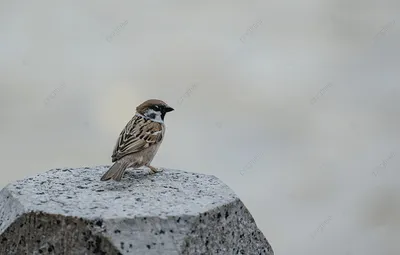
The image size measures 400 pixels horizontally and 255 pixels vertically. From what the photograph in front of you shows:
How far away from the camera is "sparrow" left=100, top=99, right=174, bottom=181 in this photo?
558 cm

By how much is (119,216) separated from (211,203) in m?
0.71

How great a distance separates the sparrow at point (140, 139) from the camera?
5.58 metres

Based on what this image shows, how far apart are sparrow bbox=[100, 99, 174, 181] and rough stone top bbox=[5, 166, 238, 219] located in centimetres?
11

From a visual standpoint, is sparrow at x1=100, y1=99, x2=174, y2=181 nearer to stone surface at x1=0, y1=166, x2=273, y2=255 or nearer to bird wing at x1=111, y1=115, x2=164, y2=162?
bird wing at x1=111, y1=115, x2=164, y2=162

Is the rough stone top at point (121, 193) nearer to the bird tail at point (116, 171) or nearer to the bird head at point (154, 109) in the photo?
the bird tail at point (116, 171)

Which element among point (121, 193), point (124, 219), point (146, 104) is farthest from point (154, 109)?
point (124, 219)

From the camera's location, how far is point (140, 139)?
5.80 metres

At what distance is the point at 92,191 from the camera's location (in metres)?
5.16

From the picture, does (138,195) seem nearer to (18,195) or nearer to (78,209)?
(78,209)

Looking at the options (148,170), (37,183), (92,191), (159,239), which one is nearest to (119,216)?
(159,239)

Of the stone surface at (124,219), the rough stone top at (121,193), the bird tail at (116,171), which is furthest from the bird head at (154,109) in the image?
the stone surface at (124,219)

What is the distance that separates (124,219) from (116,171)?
1.03m

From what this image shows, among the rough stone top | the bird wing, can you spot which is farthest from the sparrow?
the rough stone top

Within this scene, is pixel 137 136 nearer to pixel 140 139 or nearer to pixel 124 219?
pixel 140 139
